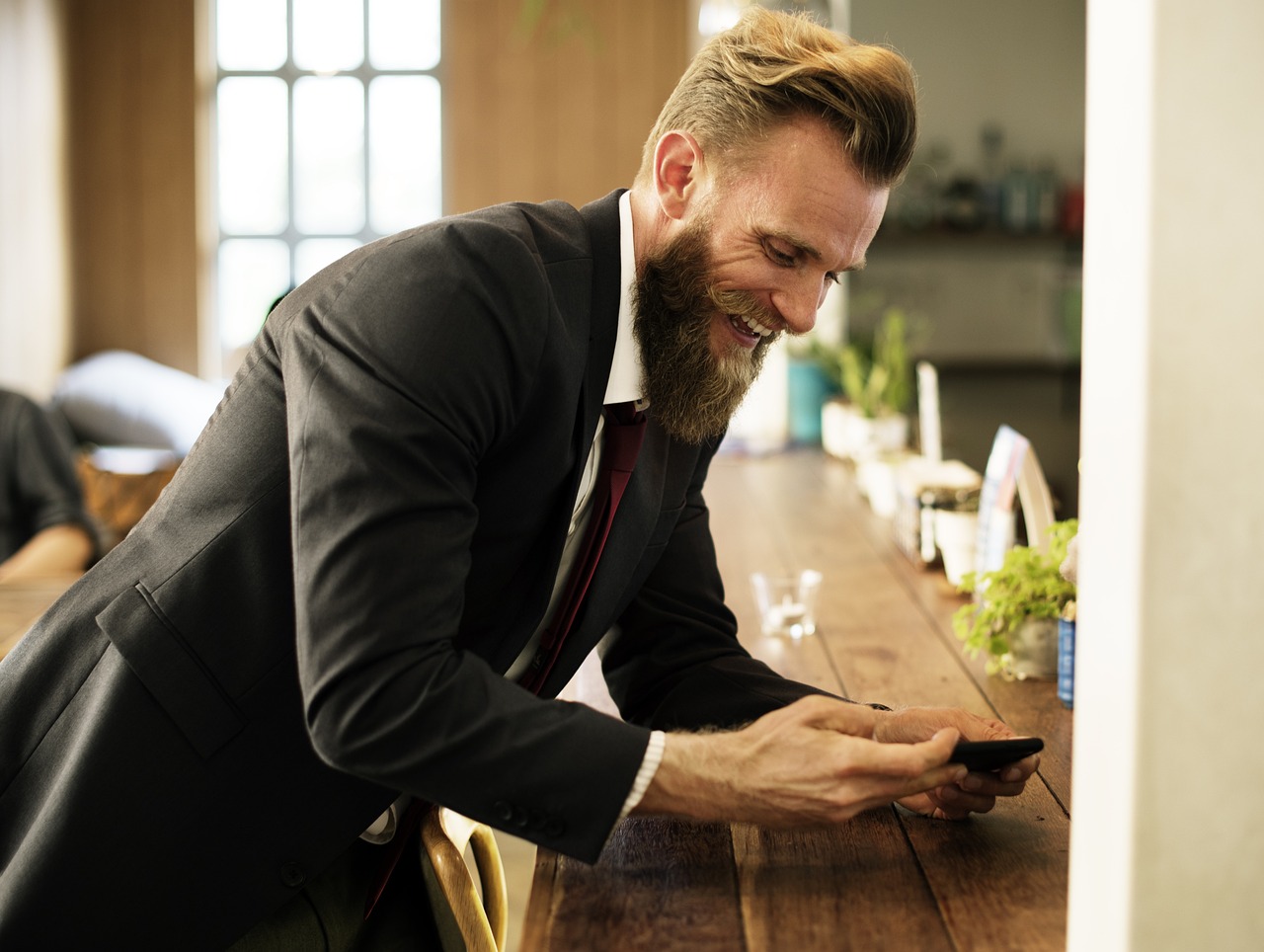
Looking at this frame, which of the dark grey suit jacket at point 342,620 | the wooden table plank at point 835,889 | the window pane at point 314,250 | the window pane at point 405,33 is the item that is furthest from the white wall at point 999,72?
the wooden table plank at point 835,889

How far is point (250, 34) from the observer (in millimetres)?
6773

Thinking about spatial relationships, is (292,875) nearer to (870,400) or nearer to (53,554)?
(53,554)

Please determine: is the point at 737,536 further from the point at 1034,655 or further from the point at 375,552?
the point at 375,552

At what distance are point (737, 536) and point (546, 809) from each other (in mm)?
1912

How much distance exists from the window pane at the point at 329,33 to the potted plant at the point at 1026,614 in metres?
5.85

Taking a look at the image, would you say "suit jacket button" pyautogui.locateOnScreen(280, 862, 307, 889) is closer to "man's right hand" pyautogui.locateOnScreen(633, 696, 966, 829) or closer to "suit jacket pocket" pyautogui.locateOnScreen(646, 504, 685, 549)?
"man's right hand" pyautogui.locateOnScreen(633, 696, 966, 829)

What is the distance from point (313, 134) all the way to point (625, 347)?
6.00 metres

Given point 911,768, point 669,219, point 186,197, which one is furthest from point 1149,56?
point 186,197

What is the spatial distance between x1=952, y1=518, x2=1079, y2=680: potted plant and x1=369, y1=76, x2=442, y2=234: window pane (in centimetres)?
543

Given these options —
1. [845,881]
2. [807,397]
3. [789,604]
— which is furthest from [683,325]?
[807,397]

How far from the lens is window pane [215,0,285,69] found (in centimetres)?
674

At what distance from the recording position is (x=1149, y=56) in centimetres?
70

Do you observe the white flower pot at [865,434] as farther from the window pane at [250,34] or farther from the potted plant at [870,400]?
the window pane at [250,34]

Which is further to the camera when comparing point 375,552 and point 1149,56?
point 375,552
